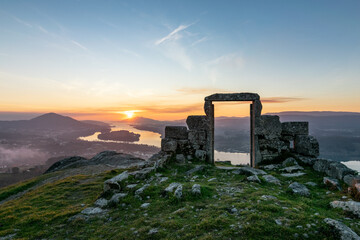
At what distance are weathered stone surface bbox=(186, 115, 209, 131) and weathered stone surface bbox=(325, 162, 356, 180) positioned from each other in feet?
20.2

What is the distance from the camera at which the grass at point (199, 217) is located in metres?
3.39

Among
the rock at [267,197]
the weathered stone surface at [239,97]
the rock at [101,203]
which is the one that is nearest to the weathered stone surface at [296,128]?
the weathered stone surface at [239,97]

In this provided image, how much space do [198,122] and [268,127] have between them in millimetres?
4173

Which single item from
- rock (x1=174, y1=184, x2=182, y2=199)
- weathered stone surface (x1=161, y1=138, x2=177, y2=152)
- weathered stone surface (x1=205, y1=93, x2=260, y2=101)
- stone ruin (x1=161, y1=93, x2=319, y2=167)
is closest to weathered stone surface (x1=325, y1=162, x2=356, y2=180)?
stone ruin (x1=161, y1=93, x2=319, y2=167)

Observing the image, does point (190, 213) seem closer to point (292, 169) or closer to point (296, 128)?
point (292, 169)

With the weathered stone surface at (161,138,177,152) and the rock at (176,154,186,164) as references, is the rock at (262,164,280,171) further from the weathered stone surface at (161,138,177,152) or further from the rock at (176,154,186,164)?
the weathered stone surface at (161,138,177,152)

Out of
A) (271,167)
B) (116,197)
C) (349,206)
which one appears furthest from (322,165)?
(116,197)

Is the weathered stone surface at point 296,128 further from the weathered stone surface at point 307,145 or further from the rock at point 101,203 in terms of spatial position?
the rock at point 101,203

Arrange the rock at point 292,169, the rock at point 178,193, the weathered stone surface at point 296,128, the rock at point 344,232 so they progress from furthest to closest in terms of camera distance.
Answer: the weathered stone surface at point 296,128, the rock at point 292,169, the rock at point 178,193, the rock at point 344,232

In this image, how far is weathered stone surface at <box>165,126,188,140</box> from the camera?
1193 cm

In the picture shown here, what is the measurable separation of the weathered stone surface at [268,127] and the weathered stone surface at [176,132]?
14.3ft

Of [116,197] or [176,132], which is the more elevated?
[176,132]

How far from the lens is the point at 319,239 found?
302cm

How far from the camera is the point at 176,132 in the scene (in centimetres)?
1203
